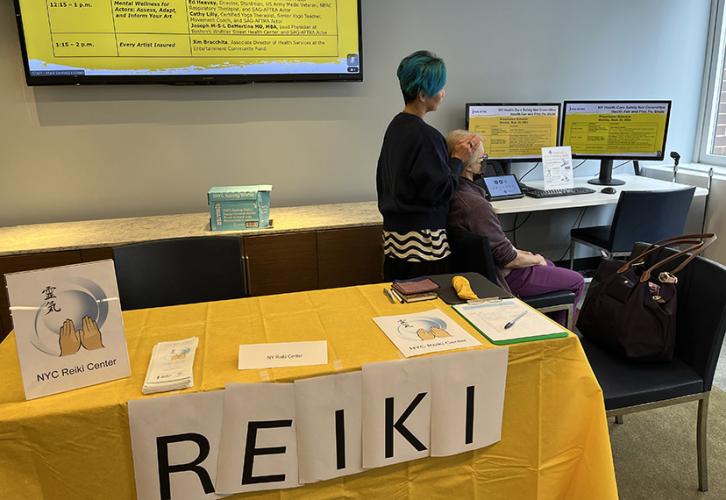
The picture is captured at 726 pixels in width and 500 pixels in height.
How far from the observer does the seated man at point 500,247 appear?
228cm

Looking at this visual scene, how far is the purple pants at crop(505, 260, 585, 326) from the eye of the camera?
239 cm

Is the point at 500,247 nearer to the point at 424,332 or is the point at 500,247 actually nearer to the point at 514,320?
the point at 514,320

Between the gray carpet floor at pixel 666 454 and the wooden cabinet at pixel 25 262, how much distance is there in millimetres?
2414

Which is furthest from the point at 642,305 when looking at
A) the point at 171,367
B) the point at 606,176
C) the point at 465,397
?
the point at 606,176

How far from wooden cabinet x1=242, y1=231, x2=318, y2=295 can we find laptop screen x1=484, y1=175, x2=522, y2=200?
1.15 m

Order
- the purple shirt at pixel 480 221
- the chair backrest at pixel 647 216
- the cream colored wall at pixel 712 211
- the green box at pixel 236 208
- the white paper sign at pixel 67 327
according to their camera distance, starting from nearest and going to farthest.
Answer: the white paper sign at pixel 67 327 → the purple shirt at pixel 480 221 → the green box at pixel 236 208 → the chair backrest at pixel 647 216 → the cream colored wall at pixel 712 211

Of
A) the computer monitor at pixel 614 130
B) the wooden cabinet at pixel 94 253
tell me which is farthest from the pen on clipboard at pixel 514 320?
the computer monitor at pixel 614 130

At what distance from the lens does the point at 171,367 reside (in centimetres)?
121

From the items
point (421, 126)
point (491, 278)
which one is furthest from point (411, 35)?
point (491, 278)

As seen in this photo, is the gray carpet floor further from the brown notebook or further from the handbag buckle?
the brown notebook

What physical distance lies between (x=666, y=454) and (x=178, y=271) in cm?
194

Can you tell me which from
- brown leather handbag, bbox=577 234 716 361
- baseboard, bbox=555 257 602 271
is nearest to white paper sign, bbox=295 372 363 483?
brown leather handbag, bbox=577 234 716 361

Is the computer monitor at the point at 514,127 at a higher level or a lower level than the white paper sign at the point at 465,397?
higher

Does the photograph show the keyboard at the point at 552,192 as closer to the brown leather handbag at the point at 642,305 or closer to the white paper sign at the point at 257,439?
the brown leather handbag at the point at 642,305
